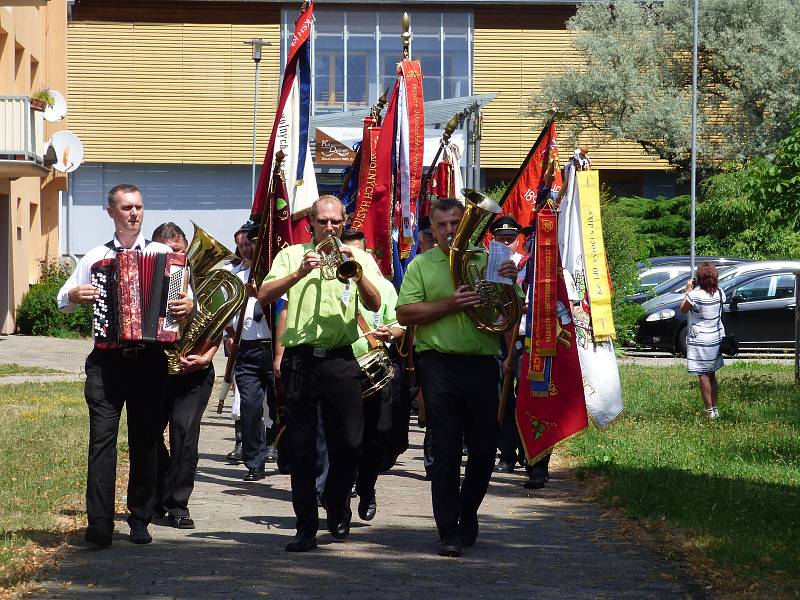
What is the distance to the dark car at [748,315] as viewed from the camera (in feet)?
84.1

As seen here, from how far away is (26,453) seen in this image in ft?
39.0

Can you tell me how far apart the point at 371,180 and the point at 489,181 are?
127 ft

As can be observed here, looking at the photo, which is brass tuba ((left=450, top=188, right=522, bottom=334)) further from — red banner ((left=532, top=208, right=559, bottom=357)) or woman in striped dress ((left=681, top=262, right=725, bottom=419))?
woman in striped dress ((left=681, top=262, right=725, bottom=419))

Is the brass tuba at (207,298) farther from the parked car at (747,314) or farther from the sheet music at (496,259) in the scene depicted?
the parked car at (747,314)

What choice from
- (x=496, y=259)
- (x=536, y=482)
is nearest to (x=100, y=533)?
(x=496, y=259)

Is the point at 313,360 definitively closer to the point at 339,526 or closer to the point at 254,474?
the point at 339,526

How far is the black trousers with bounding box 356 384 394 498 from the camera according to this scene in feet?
28.2

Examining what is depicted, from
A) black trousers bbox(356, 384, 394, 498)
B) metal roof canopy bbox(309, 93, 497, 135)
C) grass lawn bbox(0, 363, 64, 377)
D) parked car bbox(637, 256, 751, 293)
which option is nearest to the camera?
black trousers bbox(356, 384, 394, 498)

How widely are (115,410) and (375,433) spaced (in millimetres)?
1600

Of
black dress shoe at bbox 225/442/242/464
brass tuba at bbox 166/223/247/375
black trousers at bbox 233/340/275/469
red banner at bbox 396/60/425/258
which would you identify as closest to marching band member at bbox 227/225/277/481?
black trousers at bbox 233/340/275/469

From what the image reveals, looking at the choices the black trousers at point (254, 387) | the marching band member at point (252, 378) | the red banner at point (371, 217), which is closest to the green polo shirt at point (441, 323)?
the marching band member at point (252, 378)

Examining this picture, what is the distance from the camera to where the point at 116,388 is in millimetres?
8094

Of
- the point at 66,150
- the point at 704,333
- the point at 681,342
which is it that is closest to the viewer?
the point at 704,333

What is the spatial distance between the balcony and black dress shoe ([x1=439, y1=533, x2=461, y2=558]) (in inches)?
838
